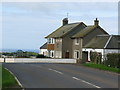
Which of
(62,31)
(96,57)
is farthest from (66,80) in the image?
(62,31)

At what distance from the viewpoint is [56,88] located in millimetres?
17203

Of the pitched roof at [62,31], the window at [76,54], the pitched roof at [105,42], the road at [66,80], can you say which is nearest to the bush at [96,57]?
the pitched roof at [105,42]

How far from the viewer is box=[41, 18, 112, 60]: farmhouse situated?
204 feet

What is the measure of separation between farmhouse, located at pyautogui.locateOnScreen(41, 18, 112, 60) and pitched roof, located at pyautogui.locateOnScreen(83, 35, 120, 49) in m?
3.26

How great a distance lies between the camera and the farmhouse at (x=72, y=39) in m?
62.2

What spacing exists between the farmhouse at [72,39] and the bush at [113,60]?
2006 centimetres

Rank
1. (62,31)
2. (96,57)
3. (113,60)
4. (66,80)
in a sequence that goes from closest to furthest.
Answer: (66,80) → (113,60) → (96,57) → (62,31)

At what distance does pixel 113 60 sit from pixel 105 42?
15838 millimetres

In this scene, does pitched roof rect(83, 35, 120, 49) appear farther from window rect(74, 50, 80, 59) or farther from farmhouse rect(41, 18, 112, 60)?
window rect(74, 50, 80, 59)

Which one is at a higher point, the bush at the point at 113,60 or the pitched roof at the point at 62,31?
the pitched roof at the point at 62,31

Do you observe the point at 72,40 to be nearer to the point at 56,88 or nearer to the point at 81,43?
the point at 81,43

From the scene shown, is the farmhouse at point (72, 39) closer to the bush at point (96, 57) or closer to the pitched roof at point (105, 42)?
the pitched roof at point (105, 42)

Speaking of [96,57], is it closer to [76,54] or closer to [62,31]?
[76,54]

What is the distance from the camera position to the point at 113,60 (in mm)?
38562
